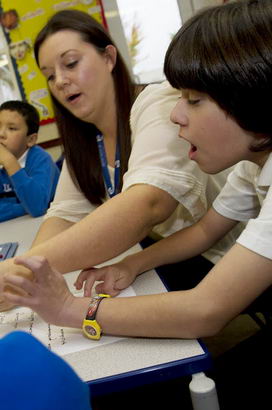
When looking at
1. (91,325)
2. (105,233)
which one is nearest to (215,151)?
(105,233)

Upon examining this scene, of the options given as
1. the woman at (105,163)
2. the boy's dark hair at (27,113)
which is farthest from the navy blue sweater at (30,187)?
the woman at (105,163)

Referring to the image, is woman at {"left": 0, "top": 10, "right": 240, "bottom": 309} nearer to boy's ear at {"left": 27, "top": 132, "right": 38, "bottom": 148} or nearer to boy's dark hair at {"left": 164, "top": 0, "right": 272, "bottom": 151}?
boy's dark hair at {"left": 164, "top": 0, "right": 272, "bottom": 151}

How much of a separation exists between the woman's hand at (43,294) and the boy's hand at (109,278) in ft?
0.42

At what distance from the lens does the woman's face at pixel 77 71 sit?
118 cm

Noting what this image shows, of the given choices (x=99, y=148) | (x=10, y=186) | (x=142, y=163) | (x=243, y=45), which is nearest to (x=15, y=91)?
(x=10, y=186)

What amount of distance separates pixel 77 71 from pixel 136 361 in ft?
2.70

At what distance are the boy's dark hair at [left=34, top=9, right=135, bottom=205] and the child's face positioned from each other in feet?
1.40

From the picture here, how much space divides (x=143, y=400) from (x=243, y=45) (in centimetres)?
99

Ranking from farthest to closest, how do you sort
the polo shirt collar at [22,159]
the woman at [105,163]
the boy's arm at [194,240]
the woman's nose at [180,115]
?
the polo shirt collar at [22,159], the boy's arm at [194,240], the woman at [105,163], the woman's nose at [180,115]

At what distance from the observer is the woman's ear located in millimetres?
1267

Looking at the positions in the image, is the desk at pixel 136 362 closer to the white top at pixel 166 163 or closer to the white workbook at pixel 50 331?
the white workbook at pixel 50 331

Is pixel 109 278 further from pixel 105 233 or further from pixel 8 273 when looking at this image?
pixel 8 273

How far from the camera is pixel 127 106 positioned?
1278mm

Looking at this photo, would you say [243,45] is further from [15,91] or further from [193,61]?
[15,91]
